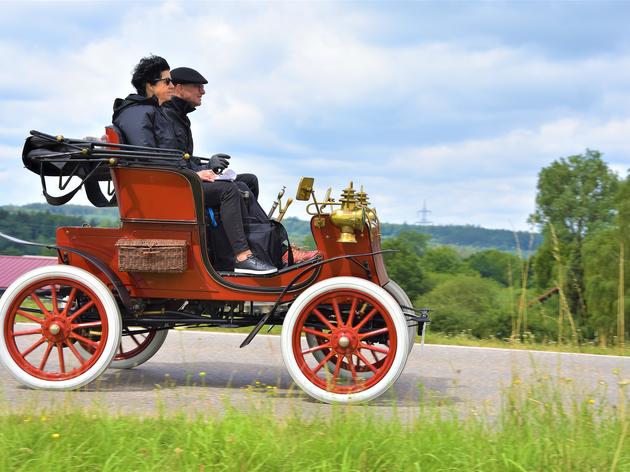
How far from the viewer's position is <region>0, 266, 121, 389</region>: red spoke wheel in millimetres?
5531

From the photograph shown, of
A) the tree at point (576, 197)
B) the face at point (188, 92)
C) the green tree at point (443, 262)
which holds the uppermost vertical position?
the tree at point (576, 197)

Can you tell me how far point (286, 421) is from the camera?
426 centimetres

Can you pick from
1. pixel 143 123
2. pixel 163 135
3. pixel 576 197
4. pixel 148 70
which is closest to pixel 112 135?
pixel 143 123

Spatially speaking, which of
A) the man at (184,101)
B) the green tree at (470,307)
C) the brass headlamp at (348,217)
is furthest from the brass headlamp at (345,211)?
the green tree at (470,307)

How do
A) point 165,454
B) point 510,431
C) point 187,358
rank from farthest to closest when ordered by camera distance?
point 187,358, point 510,431, point 165,454

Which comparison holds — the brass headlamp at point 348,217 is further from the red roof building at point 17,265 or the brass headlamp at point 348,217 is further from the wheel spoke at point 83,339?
the red roof building at point 17,265

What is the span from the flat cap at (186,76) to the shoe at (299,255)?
4.52 ft

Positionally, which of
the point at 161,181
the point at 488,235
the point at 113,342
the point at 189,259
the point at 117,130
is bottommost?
the point at 113,342

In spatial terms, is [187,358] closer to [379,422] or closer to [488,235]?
[379,422]

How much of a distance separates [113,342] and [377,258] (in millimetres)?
1827

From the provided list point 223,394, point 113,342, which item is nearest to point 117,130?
point 113,342

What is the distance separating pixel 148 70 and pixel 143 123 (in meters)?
0.70

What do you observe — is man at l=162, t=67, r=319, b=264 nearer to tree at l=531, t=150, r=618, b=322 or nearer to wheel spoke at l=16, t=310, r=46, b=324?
wheel spoke at l=16, t=310, r=46, b=324

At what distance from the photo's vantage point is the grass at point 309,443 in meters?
3.73
